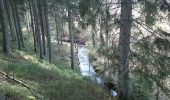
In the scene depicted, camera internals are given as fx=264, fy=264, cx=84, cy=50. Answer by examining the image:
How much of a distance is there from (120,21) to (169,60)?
241cm

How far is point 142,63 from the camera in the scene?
979 centimetres

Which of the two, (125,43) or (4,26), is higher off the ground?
(4,26)

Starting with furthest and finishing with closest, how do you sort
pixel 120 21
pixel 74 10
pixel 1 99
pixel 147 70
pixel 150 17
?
1. pixel 74 10
2. pixel 120 21
3. pixel 147 70
4. pixel 150 17
5. pixel 1 99

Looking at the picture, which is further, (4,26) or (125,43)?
(4,26)

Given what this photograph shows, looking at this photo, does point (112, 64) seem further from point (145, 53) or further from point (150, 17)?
point (150, 17)

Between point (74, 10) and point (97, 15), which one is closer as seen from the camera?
point (97, 15)

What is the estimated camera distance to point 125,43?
1059cm

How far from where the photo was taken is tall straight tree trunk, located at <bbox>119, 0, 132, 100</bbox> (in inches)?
404

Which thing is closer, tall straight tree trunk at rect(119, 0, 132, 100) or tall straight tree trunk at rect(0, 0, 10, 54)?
tall straight tree trunk at rect(119, 0, 132, 100)

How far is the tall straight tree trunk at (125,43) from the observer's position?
10258 mm

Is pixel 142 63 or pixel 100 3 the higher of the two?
pixel 100 3

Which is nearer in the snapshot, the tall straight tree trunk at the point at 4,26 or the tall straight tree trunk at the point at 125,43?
the tall straight tree trunk at the point at 125,43

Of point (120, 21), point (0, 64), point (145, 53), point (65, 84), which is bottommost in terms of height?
point (65, 84)

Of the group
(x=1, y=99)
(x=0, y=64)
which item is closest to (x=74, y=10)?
(x=0, y=64)
